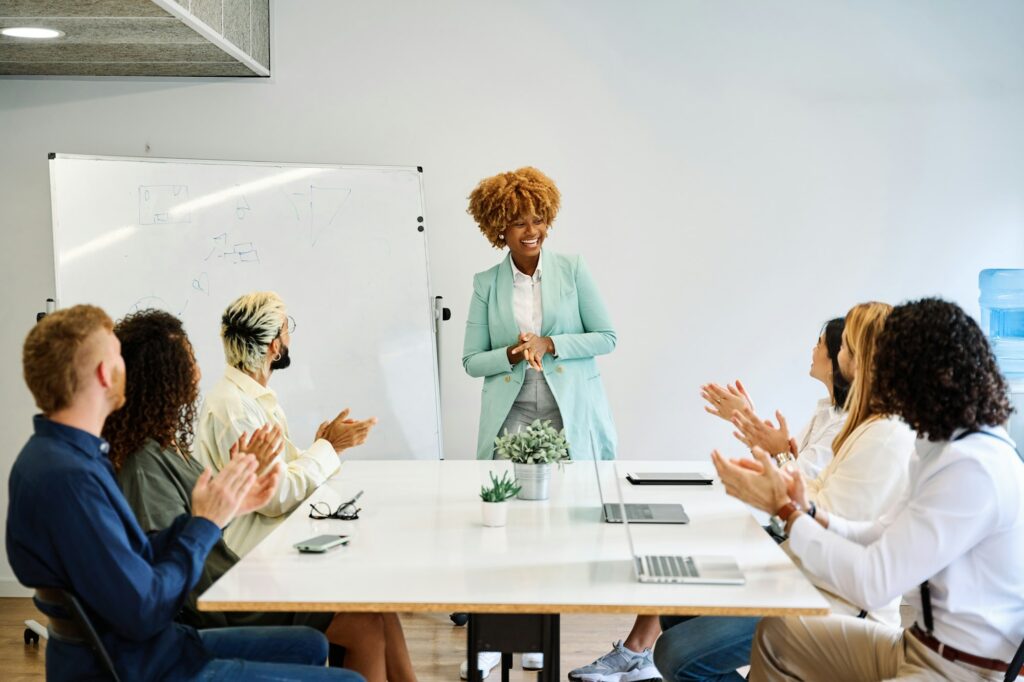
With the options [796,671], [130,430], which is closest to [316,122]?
[130,430]

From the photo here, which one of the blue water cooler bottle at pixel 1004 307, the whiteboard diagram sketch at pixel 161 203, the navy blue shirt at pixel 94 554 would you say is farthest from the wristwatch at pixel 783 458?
the whiteboard diagram sketch at pixel 161 203

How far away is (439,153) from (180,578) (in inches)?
120

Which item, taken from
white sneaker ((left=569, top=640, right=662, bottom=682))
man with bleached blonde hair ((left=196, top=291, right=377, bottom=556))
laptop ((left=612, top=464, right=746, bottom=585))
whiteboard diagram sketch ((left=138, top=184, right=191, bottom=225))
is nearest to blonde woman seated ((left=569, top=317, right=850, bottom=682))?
white sneaker ((left=569, top=640, right=662, bottom=682))

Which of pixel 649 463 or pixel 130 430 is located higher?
pixel 130 430

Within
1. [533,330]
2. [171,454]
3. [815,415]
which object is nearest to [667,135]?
[533,330]

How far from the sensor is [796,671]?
86.7 inches

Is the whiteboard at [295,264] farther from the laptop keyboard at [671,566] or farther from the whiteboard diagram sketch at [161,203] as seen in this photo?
the laptop keyboard at [671,566]

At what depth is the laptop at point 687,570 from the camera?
1.92 m

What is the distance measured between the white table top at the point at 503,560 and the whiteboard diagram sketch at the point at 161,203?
1.97 meters

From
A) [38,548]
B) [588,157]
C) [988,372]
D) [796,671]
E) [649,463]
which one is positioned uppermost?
[588,157]

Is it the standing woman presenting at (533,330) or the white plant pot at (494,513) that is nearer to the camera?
the white plant pot at (494,513)

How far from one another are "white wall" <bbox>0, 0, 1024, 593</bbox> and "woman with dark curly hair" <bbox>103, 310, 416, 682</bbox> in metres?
2.21

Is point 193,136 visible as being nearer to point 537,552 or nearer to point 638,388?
point 638,388

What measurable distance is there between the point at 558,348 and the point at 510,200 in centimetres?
55
